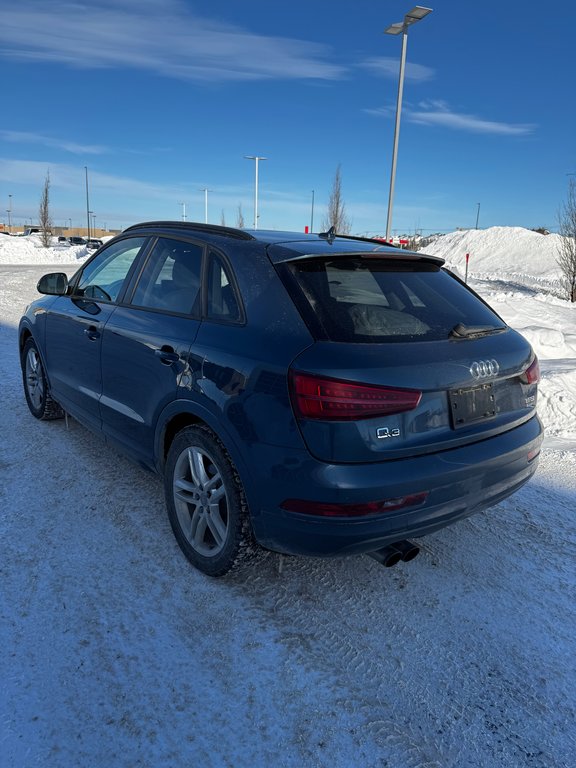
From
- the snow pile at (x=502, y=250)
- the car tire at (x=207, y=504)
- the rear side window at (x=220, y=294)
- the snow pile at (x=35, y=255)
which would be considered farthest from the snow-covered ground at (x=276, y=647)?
the snow pile at (x=502, y=250)

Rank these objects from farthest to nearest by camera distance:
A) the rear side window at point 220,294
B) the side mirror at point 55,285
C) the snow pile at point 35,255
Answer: the snow pile at point 35,255
the side mirror at point 55,285
the rear side window at point 220,294

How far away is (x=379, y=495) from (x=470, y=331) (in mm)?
944

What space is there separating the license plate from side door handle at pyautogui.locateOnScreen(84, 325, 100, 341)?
237cm

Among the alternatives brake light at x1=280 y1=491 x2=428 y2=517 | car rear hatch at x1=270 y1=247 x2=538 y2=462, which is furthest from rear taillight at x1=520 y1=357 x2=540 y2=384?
brake light at x1=280 y1=491 x2=428 y2=517

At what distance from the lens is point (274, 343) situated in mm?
2385

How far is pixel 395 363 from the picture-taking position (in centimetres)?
226

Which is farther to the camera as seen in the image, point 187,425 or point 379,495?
point 187,425

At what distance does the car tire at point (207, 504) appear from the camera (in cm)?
260

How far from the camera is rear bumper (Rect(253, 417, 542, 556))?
7.22ft

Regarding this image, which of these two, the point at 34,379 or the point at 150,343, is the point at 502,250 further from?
the point at 150,343

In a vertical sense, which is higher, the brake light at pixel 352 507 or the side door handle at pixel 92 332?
the side door handle at pixel 92 332

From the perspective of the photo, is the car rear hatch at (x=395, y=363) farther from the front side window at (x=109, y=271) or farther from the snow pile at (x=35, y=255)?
the snow pile at (x=35, y=255)

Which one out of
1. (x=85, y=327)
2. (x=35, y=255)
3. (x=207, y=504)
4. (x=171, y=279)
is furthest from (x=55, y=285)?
(x=35, y=255)

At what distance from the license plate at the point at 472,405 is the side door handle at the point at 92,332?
7.78 ft
